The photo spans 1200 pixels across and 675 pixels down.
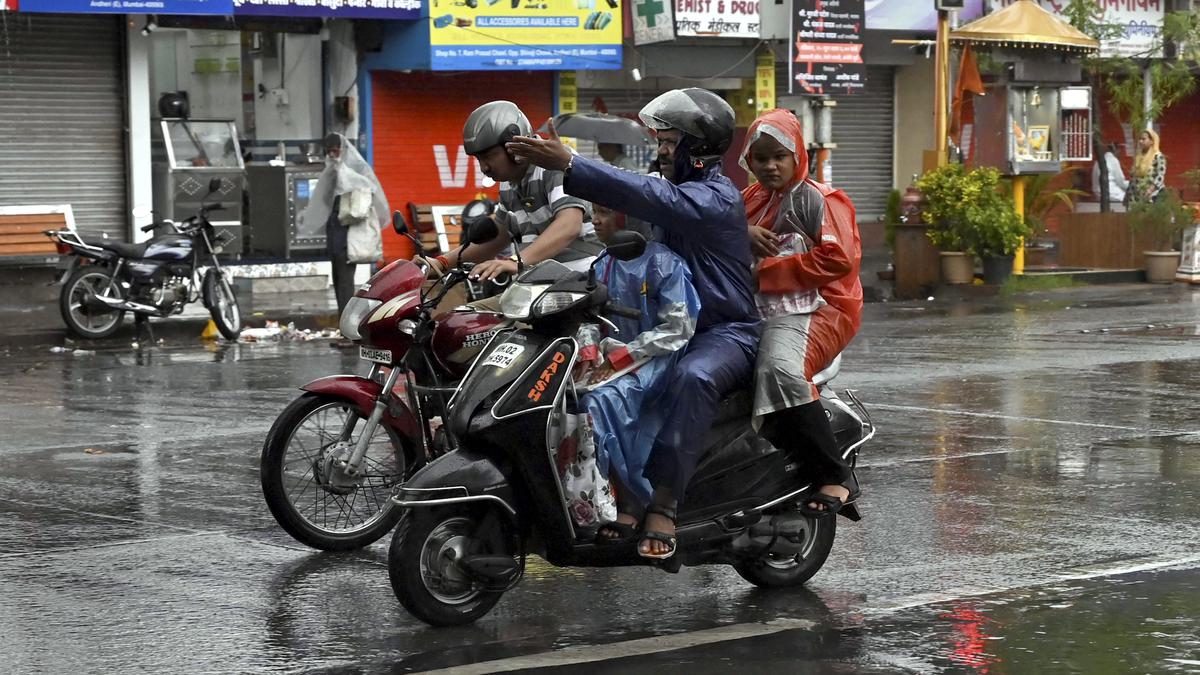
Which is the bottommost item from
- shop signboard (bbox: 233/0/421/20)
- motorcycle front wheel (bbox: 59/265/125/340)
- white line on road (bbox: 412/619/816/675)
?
white line on road (bbox: 412/619/816/675)

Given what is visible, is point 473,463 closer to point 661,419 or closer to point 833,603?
point 661,419

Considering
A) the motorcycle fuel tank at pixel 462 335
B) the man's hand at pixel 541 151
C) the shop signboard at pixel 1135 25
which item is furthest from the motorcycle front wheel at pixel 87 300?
the shop signboard at pixel 1135 25

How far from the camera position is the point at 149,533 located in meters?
7.56

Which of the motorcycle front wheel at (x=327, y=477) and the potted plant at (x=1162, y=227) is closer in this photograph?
the motorcycle front wheel at (x=327, y=477)

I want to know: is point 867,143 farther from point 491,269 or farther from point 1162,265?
point 491,269

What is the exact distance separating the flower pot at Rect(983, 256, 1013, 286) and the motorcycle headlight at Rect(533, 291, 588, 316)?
16276 mm

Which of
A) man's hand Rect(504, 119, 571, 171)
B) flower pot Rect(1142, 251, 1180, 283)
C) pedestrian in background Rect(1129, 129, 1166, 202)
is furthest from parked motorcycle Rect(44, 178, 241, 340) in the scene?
pedestrian in background Rect(1129, 129, 1166, 202)

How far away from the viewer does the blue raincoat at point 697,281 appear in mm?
5762

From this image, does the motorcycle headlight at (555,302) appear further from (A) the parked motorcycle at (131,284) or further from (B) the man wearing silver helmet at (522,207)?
(A) the parked motorcycle at (131,284)

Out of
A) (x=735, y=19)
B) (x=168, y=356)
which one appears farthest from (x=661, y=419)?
(x=735, y=19)

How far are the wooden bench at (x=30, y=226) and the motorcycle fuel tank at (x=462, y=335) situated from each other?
13.7 meters

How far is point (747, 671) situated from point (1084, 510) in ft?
10.2

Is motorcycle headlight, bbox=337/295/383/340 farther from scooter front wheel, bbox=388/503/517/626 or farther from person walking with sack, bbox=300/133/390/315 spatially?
person walking with sack, bbox=300/133/390/315

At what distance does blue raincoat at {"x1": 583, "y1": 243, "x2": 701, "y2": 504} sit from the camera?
19.3 feet
